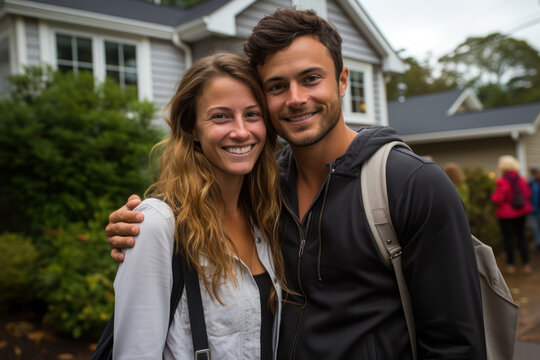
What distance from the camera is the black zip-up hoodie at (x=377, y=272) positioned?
1.64 meters

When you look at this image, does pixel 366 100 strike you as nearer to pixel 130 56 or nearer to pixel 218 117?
pixel 130 56

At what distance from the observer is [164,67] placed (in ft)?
29.7

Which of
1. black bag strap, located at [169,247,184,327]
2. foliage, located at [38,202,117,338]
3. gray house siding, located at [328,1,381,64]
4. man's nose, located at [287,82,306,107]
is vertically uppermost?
gray house siding, located at [328,1,381,64]

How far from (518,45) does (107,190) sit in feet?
177

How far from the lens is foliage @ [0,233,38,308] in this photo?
4.92 metres

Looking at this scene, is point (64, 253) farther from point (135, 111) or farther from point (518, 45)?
point (518, 45)

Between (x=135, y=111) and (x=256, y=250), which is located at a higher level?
(x=135, y=111)

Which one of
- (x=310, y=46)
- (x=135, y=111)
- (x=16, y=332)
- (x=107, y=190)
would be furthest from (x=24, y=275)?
(x=310, y=46)

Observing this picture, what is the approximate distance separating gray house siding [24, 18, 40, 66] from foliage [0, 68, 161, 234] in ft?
5.12

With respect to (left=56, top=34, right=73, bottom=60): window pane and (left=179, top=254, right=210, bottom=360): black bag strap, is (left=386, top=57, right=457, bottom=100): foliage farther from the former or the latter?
(left=179, top=254, right=210, bottom=360): black bag strap

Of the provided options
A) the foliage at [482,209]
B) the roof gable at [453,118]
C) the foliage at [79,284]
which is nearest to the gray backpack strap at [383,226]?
the foliage at [79,284]

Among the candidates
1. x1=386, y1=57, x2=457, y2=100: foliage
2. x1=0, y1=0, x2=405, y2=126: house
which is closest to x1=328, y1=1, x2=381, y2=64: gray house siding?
x1=0, y1=0, x2=405, y2=126: house

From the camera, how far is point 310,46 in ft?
6.73

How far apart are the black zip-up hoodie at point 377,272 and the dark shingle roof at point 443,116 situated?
51.8 ft
